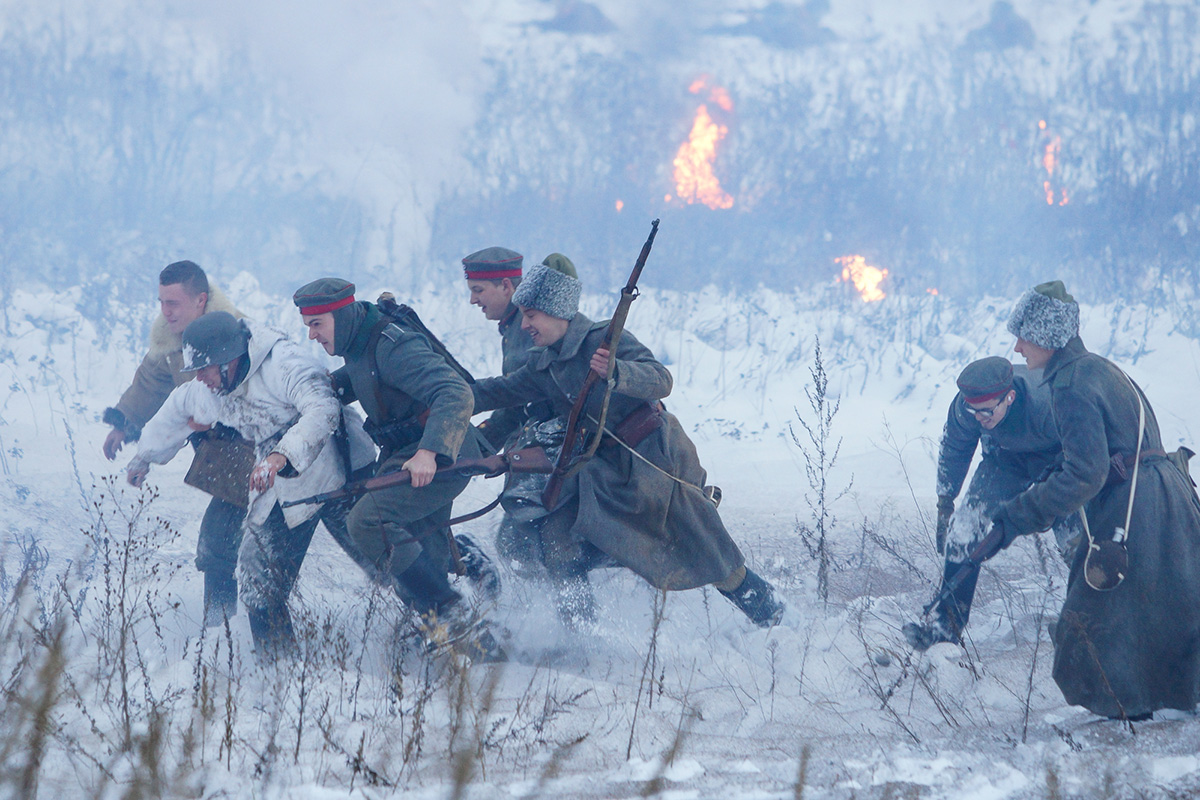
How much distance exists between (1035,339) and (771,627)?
1.67m

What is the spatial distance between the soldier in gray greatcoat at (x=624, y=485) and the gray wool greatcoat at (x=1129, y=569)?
132 centimetres

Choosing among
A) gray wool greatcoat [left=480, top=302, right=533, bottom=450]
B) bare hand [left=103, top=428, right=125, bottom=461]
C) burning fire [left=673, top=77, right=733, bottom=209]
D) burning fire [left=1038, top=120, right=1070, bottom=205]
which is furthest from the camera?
burning fire [left=673, top=77, right=733, bottom=209]

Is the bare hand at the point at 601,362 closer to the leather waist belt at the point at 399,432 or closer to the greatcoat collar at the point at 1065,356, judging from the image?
the leather waist belt at the point at 399,432

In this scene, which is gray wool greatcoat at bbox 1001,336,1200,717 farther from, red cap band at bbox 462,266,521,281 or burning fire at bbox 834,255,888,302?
burning fire at bbox 834,255,888,302

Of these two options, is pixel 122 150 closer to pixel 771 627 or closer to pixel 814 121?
pixel 814 121

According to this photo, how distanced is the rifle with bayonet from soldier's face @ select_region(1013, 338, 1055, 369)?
1922 mm

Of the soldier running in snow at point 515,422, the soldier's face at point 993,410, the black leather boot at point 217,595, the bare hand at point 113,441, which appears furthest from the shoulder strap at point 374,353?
the soldier's face at point 993,410

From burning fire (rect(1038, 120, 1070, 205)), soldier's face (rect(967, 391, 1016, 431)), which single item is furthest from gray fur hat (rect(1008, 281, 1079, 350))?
burning fire (rect(1038, 120, 1070, 205))

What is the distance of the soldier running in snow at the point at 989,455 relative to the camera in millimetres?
3682

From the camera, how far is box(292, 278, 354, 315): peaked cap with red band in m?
3.17

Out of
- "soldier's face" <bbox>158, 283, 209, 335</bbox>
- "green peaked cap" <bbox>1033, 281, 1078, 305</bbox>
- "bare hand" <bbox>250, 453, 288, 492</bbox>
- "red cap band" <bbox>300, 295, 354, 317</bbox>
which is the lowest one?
"bare hand" <bbox>250, 453, 288, 492</bbox>

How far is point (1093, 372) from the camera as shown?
2.90 metres

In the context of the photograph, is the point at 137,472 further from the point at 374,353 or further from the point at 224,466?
the point at 374,353

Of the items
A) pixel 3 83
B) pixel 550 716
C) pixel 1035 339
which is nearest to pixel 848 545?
pixel 1035 339
